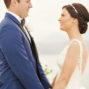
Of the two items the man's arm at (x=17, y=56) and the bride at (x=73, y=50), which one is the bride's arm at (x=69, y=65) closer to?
the bride at (x=73, y=50)

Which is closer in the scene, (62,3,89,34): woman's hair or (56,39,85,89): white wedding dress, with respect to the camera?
(56,39,85,89): white wedding dress

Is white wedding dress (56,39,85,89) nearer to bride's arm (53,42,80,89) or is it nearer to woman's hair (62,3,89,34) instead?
bride's arm (53,42,80,89)

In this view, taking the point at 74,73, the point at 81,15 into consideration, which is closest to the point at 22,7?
the point at 81,15

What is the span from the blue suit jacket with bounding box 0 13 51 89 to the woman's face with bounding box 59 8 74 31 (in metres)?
0.76

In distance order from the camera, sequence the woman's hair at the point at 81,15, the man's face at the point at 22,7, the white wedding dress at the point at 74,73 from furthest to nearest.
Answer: the woman's hair at the point at 81,15 < the white wedding dress at the point at 74,73 < the man's face at the point at 22,7

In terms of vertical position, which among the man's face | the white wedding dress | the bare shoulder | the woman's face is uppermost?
the man's face

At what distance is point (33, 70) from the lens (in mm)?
3627

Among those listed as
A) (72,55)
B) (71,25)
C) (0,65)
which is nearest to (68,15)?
(71,25)

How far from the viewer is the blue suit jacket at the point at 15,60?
139 inches

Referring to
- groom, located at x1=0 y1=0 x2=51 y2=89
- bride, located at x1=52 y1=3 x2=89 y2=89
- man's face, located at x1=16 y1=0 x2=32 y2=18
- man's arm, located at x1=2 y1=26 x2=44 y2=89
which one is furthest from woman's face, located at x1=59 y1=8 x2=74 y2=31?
man's arm, located at x1=2 y1=26 x2=44 y2=89

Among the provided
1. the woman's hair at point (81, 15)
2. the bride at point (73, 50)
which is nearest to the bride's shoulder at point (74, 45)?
the bride at point (73, 50)

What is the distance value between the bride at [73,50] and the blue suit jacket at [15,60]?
464 millimetres

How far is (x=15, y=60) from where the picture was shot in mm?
3557

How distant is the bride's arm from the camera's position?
385cm
